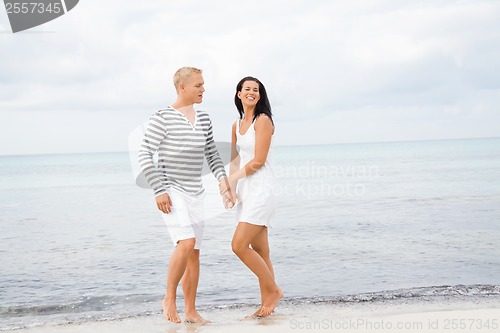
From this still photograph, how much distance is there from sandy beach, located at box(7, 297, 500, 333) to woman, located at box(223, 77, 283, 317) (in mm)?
551

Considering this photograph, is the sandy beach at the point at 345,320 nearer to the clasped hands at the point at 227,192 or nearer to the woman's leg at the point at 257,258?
the woman's leg at the point at 257,258

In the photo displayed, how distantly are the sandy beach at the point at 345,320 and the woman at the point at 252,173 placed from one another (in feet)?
1.81

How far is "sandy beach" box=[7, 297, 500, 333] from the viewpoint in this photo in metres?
4.68

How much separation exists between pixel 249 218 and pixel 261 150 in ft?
1.81

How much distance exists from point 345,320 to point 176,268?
1.48 meters

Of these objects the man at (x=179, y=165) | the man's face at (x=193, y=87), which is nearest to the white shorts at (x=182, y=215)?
the man at (x=179, y=165)

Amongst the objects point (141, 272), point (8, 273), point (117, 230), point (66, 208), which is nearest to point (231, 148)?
point (141, 272)

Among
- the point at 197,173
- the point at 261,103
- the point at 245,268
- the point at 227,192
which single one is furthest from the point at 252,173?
the point at 245,268

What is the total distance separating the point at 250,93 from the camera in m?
4.85

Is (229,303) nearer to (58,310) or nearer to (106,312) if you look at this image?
(106,312)

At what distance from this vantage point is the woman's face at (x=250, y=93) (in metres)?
4.85

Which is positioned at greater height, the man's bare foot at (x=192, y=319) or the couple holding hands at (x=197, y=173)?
the couple holding hands at (x=197, y=173)

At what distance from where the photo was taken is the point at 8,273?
8.78m

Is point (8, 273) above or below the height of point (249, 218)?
below
